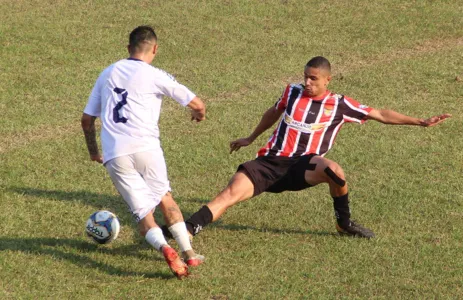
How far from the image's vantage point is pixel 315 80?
9086mm

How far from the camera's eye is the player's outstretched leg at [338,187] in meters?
8.81

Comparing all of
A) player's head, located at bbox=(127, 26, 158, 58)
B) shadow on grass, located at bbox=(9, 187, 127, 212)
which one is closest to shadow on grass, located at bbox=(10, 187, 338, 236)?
shadow on grass, located at bbox=(9, 187, 127, 212)

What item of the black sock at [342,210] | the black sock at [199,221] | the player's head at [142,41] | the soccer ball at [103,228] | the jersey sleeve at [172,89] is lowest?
the soccer ball at [103,228]

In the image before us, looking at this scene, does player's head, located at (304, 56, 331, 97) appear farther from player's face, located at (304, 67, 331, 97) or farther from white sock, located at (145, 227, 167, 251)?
white sock, located at (145, 227, 167, 251)

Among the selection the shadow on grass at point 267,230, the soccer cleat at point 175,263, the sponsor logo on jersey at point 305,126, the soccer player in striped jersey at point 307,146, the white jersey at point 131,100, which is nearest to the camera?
the soccer cleat at point 175,263

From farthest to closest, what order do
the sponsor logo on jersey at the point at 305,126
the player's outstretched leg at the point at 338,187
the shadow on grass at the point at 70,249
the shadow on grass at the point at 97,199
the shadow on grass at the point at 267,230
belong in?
the shadow on grass at the point at 97,199
the shadow on grass at the point at 267,230
the sponsor logo on jersey at the point at 305,126
the player's outstretched leg at the point at 338,187
the shadow on grass at the point at 70,249

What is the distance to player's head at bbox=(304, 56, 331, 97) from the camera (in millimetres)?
9016

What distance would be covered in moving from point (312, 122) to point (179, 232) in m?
2.02

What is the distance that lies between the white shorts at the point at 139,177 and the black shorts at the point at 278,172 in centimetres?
128

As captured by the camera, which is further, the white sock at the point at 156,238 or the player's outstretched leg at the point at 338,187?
the player's outstretched leg at the point at 338,187

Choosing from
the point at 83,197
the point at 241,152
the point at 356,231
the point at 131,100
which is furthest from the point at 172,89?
the point at 241,152

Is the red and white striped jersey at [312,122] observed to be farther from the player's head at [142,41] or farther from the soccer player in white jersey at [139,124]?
the player's head at [142,41]

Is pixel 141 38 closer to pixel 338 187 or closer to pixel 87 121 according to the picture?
pixel 87 121

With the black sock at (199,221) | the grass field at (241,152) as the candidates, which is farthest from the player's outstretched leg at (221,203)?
the grass field at (241,152)
